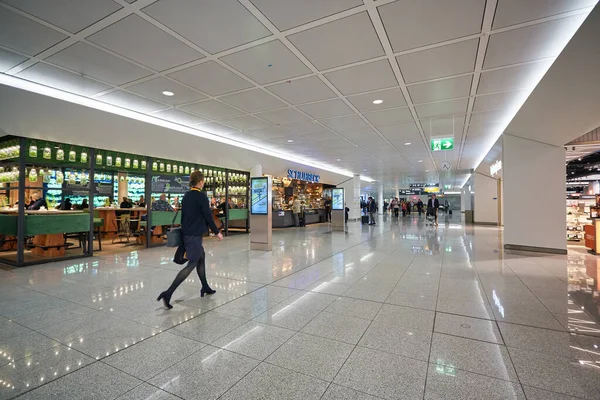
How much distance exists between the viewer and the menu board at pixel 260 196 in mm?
7453

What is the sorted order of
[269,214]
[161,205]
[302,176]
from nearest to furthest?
[269,214] → [161,205] → [302,176]

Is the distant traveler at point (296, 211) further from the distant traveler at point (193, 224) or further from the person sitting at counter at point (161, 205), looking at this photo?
the distant traveler at point (193, 224)

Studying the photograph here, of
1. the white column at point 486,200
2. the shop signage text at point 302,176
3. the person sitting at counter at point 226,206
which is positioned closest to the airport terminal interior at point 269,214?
the person sitting at counter at point 226,206

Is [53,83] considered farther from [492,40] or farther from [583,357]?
[583,357]

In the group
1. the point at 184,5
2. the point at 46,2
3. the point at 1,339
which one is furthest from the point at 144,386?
the point at 46,2

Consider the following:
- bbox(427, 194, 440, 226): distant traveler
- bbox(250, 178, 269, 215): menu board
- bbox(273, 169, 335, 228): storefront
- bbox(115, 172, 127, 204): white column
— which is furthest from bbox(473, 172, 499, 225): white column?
bbox(115, 172, 127, 204): white column

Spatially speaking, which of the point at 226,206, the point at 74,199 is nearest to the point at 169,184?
the point at 226,206

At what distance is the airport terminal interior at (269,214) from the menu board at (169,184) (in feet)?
0.21

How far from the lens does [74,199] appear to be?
11.3 meters

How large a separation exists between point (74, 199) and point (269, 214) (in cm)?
918

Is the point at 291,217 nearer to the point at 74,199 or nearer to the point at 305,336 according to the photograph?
the point at 74,199

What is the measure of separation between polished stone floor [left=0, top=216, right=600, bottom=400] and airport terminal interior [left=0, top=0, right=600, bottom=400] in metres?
0.02

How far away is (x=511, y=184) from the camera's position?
24.6 ft

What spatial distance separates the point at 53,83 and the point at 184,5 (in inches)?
159
